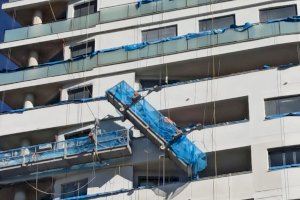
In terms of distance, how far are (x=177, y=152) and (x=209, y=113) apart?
401 cm

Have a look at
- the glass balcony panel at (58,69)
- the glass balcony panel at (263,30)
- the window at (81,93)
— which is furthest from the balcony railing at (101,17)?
the window at (81,93)

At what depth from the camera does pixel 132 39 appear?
58.4 metres

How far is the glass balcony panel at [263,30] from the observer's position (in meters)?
54.2

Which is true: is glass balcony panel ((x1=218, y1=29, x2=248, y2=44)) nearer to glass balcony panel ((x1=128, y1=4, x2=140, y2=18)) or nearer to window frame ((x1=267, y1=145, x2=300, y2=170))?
glass balcony panel ((x1=128, y1=4, x2=140, y2=18))

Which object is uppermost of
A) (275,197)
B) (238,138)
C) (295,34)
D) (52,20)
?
Result: (52,20)

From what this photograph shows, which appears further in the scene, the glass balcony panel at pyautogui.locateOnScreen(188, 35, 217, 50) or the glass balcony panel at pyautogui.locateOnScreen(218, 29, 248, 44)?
the glass balcony panel at pyautogui.locateOnScreen(188, 35, 217, 50)

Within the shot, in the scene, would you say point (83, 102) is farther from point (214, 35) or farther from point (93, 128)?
point (214, 35)

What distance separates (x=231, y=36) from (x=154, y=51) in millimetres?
4604

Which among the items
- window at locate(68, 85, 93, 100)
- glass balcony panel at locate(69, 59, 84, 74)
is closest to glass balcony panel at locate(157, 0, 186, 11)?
glass balcony panel at locate(69, 59, 84, 74)

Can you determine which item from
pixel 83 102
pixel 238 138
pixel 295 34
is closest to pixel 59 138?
pixel 83 102

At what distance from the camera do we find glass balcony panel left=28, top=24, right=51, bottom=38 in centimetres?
6131

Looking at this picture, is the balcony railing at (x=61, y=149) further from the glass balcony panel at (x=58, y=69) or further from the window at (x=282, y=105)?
the window at (x=282, y=105)

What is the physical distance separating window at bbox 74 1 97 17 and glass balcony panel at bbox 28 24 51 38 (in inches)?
81.5

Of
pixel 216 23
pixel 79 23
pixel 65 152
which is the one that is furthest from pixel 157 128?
pixel 79 23
